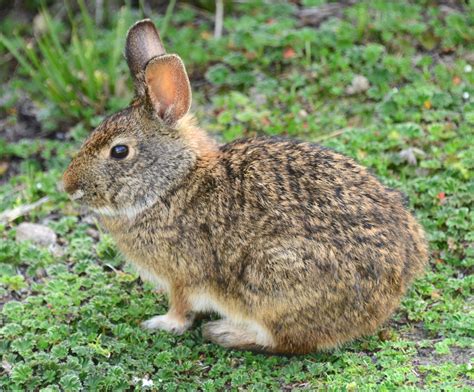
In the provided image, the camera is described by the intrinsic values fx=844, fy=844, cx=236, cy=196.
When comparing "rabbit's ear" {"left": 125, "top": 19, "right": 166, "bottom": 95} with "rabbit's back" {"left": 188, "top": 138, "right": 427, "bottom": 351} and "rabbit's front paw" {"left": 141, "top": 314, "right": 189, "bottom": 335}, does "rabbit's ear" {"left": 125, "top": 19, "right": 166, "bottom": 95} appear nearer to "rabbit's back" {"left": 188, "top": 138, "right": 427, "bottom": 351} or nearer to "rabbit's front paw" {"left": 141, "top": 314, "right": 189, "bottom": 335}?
"rabbit's back" {"left": 188, "top": 138, "right": 427, "bottom": 351}

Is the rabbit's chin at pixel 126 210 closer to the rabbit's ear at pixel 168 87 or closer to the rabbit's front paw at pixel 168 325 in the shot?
the rabbit's ear at pixel 168 87

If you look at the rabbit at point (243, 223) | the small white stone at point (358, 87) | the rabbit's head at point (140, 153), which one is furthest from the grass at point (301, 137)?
the rabbit's head at point (140, 153)

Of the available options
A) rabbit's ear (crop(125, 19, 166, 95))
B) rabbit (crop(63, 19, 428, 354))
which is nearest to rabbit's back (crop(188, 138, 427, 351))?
rabbit (crop(63, 19, 428, 354))

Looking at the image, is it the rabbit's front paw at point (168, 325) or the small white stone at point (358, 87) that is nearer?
the rabbit's front paw at point (168, 325)

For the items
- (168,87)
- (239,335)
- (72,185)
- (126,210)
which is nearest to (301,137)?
(168,87)

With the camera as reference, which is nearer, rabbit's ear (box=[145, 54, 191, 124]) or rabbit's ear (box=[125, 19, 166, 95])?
rabbit's ear (box=[145, 54, 191, 124])
